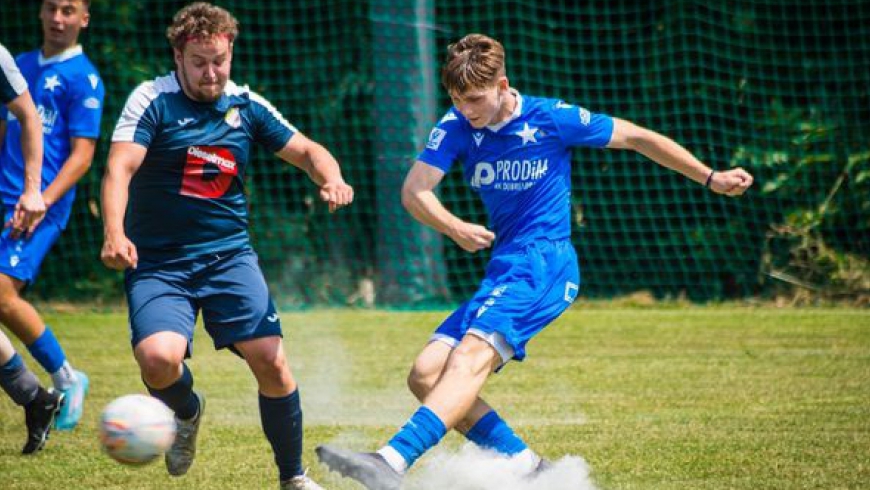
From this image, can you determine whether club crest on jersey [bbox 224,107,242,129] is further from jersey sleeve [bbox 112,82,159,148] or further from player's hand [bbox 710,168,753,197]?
player's hand [bbox 710,168,753,197]

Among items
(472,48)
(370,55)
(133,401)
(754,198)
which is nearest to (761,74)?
(754,198)

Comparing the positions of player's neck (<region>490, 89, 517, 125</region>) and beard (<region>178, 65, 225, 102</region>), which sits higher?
beard (<region>178, 65, 225, 102</region>)

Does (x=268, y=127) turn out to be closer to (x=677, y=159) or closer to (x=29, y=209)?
(x=29, y=209)

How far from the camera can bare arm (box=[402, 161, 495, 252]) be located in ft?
12.9

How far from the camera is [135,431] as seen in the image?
12.7 feet

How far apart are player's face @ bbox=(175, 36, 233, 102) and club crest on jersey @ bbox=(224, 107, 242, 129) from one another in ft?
0.32

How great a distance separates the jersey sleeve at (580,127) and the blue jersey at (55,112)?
2275 millimetres

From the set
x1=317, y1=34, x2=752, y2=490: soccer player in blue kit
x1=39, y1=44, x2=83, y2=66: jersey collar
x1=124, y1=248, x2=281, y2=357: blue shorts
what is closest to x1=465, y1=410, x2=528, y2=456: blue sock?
x1=317, y1=34, x2=752, y2=490: soccer player in blue kit

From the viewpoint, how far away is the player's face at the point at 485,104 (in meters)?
4.22

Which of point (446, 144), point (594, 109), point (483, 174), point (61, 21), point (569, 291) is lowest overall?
point (594, 109)

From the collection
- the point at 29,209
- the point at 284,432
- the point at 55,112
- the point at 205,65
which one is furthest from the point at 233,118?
the point at 55,112

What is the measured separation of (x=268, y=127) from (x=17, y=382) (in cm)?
172

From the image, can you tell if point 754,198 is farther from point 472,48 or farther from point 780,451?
point 472,48

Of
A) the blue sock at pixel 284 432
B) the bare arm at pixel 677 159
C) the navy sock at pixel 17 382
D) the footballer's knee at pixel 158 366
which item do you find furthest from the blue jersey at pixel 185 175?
the bare arm at pixel 677 159
